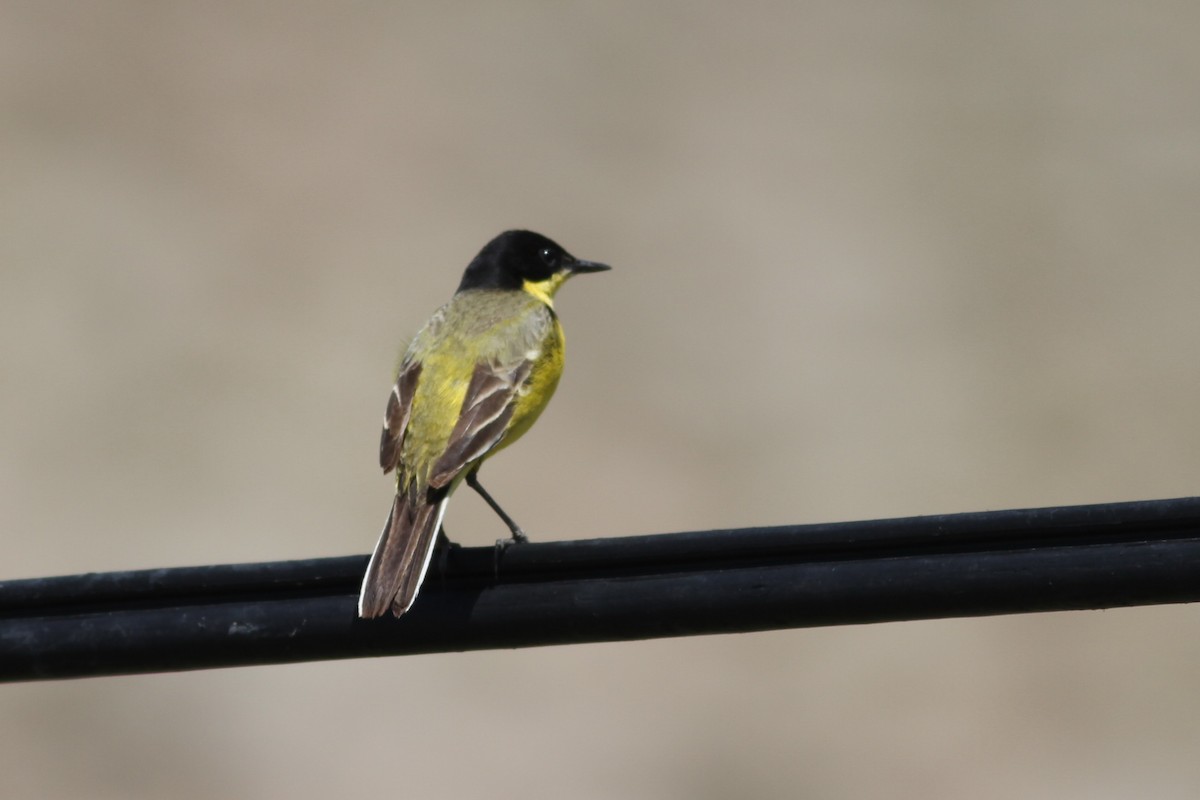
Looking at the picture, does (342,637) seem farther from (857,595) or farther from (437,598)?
(857,595)

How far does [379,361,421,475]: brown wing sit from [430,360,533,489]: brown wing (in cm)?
25

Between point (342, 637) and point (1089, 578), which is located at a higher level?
point (1089, 578)

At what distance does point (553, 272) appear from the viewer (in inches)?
356

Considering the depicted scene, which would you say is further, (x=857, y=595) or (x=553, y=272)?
(x=553, y=272)

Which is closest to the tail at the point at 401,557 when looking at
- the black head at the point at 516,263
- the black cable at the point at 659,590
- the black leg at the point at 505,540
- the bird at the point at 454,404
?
the bird at the point at 454,404

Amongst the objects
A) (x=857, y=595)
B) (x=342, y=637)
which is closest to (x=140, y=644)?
(x=342, y=637)

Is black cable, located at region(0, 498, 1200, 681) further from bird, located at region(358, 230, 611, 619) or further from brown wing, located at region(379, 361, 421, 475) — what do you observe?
brown wing, located at region(379, 361, 421, 475)

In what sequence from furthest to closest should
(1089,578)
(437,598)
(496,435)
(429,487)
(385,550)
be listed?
1. (496,435)
2. (429,487)
3. (385,550)
4. (437,598)
5. (1089,578)

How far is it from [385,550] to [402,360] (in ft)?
8.26

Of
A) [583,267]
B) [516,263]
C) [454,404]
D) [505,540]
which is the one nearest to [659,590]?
[505,540]

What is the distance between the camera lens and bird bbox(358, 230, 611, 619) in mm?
5480

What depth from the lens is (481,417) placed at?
6.45 meters

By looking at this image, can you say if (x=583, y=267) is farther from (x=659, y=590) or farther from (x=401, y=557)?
(x=659, y=590)

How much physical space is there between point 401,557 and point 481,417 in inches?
59.2
